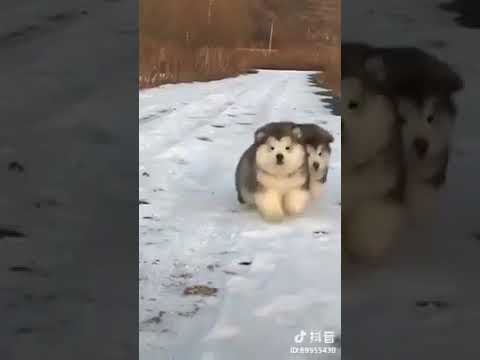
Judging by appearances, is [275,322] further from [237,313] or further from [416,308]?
[416,308]

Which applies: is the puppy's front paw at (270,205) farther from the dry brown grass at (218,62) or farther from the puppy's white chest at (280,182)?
the dry brown grass at (218,62)

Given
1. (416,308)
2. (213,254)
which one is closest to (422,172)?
(416,308)

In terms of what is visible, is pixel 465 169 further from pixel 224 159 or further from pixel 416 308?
pixel 224 159

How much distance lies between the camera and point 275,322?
2.78 ft

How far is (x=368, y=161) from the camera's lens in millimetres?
868

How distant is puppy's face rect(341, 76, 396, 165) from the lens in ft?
2.84

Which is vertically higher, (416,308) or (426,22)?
(426,22)

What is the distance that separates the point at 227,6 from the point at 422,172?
0.30m

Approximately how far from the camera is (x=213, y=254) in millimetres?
851

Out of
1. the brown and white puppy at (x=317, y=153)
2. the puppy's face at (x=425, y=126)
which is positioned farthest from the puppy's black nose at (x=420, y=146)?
the brown and white puppy at (x=317, y=153)

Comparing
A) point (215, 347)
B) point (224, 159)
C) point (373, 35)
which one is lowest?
point (215, 347)

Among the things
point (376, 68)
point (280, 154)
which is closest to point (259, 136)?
point (280, 154)

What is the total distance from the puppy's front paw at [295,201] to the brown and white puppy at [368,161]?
0.05 m

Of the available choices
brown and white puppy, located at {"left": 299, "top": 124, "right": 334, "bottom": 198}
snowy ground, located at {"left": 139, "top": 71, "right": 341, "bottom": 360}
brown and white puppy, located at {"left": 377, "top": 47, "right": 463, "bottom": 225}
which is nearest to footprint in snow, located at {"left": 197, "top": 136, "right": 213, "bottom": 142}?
snowy ground, located at {"left": 139, "top": 71, "right": 341, "bottom": 360}
